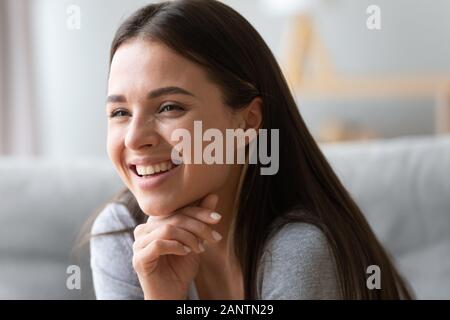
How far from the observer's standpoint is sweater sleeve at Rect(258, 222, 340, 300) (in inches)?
21.9

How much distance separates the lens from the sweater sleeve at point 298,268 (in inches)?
21.9

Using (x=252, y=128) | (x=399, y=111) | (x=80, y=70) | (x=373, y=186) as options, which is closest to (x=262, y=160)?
(x=252, y=128)

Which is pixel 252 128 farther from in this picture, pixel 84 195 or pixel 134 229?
pixel 84 195

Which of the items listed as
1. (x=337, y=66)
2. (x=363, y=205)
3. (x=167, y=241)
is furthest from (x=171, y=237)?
(x=337, y=66)

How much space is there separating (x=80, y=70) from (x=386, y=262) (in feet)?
4.11

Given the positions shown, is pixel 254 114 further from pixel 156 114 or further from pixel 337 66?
pixel 337 66

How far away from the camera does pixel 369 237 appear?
62 cm

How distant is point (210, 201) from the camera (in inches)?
20.8

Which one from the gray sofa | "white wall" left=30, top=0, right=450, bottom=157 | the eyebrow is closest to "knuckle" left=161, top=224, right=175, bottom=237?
the eyebrow

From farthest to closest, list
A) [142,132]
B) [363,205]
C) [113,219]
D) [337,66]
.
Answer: [337,66], [363,205], [113,219], [142,132]

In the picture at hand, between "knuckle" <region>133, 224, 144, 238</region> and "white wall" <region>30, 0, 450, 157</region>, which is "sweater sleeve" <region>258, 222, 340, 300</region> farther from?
"white wall" <region>30, 0, 450, 157</region>

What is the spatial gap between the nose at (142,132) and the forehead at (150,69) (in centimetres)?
2

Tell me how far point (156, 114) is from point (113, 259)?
0.21m
